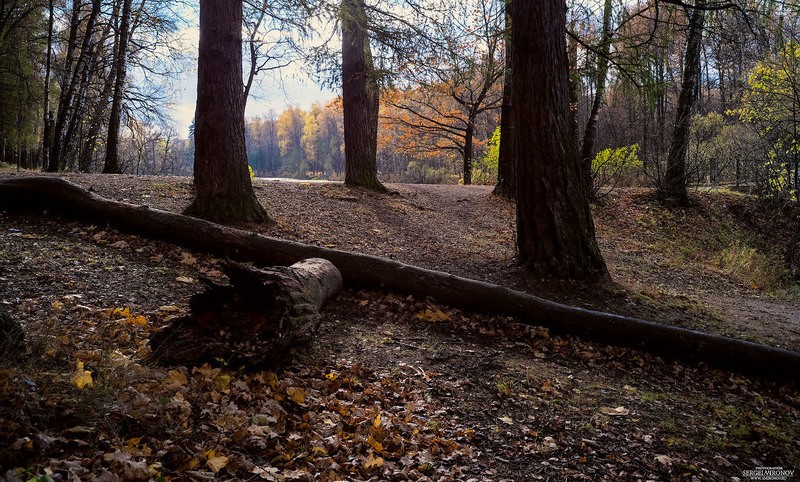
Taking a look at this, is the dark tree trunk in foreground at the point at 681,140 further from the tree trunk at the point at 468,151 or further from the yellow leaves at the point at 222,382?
the yellow leaves at the point at 222,382

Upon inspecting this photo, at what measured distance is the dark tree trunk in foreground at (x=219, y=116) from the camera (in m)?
6.91

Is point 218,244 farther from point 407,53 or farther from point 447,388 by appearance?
point 407,53

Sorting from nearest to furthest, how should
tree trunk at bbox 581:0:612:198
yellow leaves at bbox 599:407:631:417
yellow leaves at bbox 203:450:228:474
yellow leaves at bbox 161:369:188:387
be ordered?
yellow leaves at bbox 203:450:228:474 < yellow leaves at bbox 161:369:188:387 < yellow leaves at bbox 599:407:631:417 < tree trunk at bbox 581:0:612:198

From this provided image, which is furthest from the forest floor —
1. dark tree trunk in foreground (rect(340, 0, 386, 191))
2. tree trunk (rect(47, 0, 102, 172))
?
tree trunk (rect(47, 0, 102, 172))

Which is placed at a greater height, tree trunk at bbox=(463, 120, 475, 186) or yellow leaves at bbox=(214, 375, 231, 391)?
tree trunk at bbox=(463, 120, 475, 186)

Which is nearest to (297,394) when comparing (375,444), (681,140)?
(375,444)

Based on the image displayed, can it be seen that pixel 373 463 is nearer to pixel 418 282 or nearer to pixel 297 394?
pixel 297 394

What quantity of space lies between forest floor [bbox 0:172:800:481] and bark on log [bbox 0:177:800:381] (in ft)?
0.53

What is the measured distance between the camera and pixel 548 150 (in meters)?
6.22

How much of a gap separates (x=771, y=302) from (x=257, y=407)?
28.2ft

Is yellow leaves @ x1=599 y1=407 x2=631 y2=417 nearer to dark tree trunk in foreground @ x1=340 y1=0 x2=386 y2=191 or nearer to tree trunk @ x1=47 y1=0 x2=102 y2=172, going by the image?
dark tree trunk in foreground @ x1=340 y1=0 x2=386 y2=191

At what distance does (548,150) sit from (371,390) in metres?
4.21

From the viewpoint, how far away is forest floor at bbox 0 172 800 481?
2383 mm

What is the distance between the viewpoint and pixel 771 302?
7684 millimetres
